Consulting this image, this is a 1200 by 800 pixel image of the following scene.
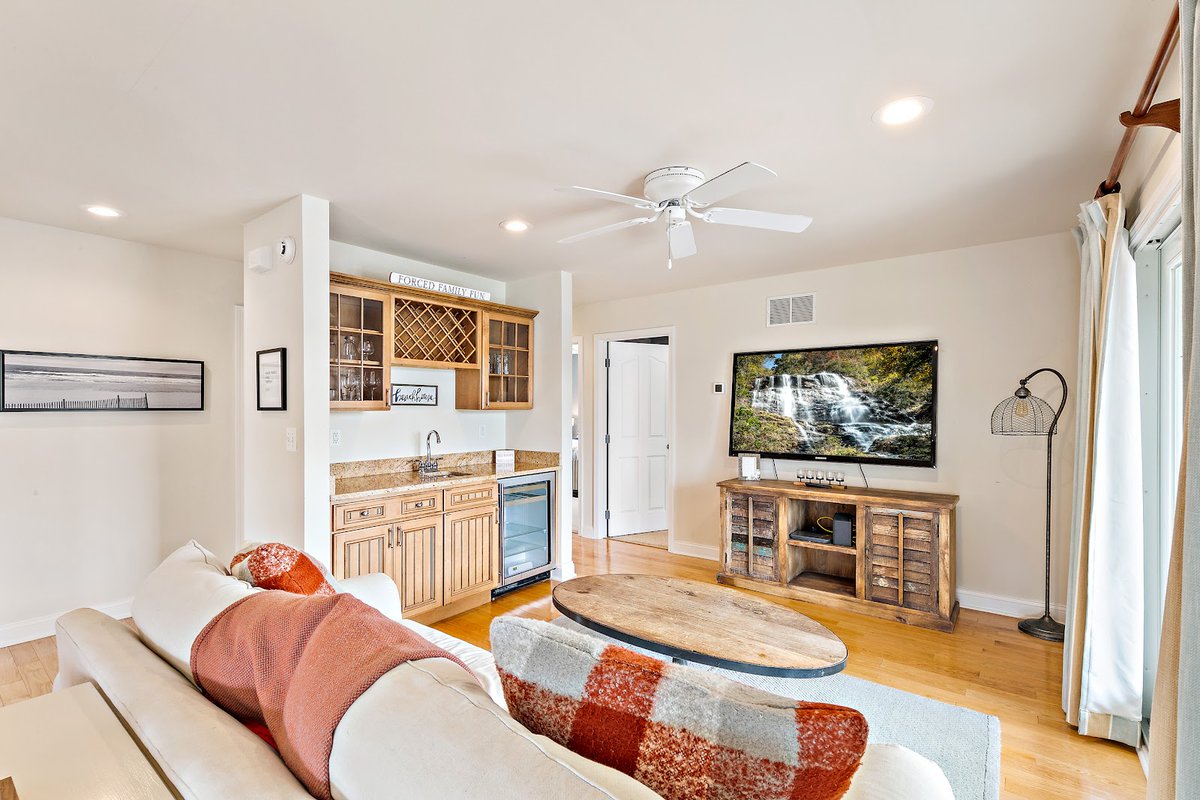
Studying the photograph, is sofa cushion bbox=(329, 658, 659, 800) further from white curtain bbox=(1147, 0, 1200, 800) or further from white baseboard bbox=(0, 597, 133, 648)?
white baseboard bbox=(0, 597, 133, 648)

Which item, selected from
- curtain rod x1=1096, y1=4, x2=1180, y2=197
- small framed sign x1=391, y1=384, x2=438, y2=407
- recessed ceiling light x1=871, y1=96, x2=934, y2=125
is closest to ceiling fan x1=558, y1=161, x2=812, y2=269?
recessed ceiling light x1=871, y1=96, x2=934, y2=125

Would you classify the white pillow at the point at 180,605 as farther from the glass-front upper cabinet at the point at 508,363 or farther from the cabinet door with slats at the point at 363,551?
the glass-front upper cabinet at the point at 508,363

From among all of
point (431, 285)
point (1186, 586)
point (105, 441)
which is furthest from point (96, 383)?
point (1186, 586)

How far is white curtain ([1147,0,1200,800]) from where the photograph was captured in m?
0.78

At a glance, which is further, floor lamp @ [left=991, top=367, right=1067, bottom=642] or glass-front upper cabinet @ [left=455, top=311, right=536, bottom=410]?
glass-front upper cabinet @ [left=455, top=311, right=536, bottom=410]

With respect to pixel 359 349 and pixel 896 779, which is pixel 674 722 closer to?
pixel 896 779

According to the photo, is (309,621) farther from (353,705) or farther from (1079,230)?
(1079,230)

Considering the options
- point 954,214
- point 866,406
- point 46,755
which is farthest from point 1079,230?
point 46,755

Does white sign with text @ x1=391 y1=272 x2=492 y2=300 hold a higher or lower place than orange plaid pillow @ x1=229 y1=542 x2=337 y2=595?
higher

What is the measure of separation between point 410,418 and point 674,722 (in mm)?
3714

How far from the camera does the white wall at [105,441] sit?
3.30 m

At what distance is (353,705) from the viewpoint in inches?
32.3

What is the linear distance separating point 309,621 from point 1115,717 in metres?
3.07

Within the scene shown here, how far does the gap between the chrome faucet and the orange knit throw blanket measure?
9.55 ft
